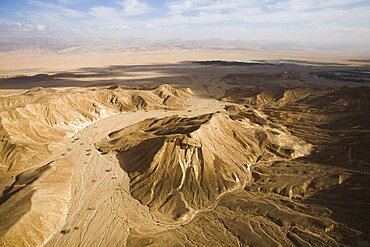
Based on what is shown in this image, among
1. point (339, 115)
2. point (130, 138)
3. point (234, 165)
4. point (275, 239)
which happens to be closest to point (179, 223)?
point (275, 239)

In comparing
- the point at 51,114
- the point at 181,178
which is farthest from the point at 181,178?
the point at 51,114

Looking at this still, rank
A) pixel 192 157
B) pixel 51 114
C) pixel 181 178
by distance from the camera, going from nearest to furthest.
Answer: pixel 181 178
pixel 192 157
pixel 51 114

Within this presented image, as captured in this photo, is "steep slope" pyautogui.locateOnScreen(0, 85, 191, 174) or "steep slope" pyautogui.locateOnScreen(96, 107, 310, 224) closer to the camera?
"steep slope" pyautogui.locateOnScreen(96, 107, 310, 224)

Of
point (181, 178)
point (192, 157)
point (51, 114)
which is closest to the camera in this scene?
point (181, 178)

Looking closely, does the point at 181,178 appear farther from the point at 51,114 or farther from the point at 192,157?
the point at 51,114

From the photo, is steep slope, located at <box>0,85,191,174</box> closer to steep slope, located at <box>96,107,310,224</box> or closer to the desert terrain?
the desert terrain

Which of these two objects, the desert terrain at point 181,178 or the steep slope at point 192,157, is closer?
the desert terrain at point 181,178

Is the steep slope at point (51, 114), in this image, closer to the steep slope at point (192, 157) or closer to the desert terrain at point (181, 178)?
the desert terrain at point (181, 178)

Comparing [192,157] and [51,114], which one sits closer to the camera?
[192,157]

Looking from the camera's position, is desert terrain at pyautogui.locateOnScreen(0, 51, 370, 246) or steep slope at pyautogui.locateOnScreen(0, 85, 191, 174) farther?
steep slope at pyautogui.locateOnScreen(0, 85, 191, 174)

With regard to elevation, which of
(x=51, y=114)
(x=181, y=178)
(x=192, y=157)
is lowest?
(x=51, y=114)

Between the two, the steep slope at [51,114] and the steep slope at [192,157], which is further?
the steep slope at [51,114]
